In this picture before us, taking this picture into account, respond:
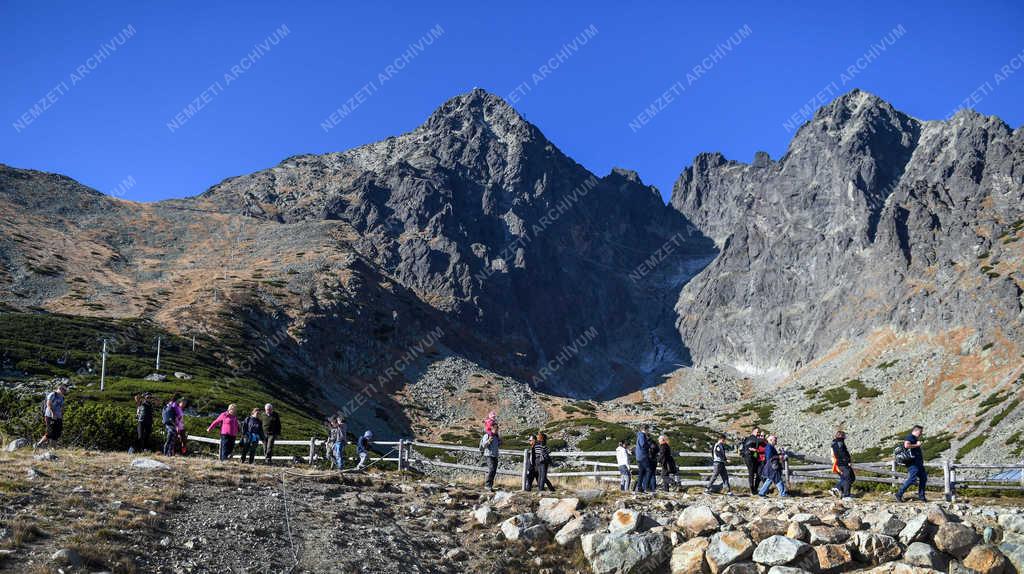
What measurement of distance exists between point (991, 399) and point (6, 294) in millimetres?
135619

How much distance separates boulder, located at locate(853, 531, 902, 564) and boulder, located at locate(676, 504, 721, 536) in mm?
3403

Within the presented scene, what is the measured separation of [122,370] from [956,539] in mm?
72625

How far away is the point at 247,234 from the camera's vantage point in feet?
570

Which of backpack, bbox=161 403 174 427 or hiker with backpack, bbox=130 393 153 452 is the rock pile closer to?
backpack, bbox=161 403 174 427

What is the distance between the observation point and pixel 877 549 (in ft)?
56.0

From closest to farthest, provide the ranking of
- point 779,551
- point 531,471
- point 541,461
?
point 779,551
point 541,461
point 531,471

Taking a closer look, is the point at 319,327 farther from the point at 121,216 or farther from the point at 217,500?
the point at 217,500

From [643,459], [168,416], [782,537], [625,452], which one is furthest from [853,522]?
[168,416]

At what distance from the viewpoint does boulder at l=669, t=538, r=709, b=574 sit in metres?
17.1

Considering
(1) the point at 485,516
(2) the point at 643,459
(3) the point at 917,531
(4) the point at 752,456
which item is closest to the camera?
(3) the point at 917,531

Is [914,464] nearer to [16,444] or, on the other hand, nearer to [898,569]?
[898,569]

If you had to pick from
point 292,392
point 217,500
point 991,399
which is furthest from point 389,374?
point 217,500

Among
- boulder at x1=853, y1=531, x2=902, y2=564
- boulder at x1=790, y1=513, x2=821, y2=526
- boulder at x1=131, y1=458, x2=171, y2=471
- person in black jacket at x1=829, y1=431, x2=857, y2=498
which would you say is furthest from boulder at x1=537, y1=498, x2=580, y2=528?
boulder at x1=131, y1=458, x2=171, y2=471

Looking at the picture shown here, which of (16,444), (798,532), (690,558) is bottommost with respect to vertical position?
(690,558)
